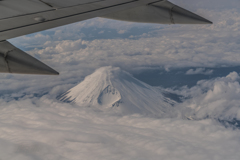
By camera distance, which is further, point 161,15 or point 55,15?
point 161,15

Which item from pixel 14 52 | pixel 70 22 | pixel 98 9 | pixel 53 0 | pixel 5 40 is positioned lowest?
pixel 14 52

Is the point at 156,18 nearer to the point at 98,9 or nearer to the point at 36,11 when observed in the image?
the point at 98,9

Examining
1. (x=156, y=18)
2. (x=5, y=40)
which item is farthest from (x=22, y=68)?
(x=156, y=18)

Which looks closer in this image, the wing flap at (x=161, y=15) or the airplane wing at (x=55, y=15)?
the airplane wing at (x=55, y=15)

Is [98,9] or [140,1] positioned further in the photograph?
[140,1]

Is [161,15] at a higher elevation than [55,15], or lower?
higher

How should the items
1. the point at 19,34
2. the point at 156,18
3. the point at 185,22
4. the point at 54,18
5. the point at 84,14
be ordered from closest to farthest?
the point at 19,34 → the point at 54,18 → the point at 84,14 → the point at 185,22 → the point at 156,18

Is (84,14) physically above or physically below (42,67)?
above

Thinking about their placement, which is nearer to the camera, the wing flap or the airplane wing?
the airplane wing
